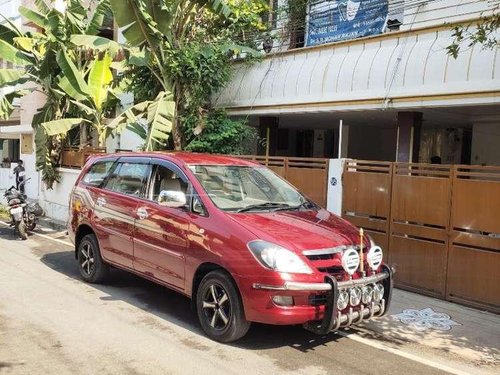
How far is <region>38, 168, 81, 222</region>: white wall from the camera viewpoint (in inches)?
568

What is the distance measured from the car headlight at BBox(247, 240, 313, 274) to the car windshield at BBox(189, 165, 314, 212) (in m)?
0.79

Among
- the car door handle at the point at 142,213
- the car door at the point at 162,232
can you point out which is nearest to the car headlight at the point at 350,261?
the car door at the point at 162,232

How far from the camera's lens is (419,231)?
780 centimetres

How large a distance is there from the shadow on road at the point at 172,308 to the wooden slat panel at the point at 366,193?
3.17 metres

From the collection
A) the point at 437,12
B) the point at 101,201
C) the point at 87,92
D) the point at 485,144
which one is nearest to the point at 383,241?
the point at 101,201

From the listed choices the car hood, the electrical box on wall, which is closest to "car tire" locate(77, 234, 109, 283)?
the car hood

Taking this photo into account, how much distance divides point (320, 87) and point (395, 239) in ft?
13.7

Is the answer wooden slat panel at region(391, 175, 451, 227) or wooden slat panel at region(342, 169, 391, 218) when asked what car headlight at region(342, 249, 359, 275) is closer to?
wooden slat panel at region(391, 175, 451, 227)

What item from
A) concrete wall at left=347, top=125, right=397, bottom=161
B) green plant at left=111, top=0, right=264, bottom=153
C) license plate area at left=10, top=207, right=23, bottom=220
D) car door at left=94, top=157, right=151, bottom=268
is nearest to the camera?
car door at left=94, top=157, right=151, bottom=268

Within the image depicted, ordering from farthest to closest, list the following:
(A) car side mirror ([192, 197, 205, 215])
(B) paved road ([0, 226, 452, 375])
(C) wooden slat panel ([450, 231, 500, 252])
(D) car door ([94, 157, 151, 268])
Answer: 1. (C) wooden slat panel ([450, 231, 500, 252])
2. (D) car door ([94, 157, 151, 268])
3. (A) car side mirror ([192, 197, 205, 215])
4. (B) paved road ([0, 226, 452, 375])

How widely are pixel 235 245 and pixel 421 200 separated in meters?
3.79

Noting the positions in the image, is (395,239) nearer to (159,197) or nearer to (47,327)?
(159,197)

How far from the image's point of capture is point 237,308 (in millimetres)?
5062

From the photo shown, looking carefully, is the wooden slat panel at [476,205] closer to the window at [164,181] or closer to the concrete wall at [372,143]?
the window at [164,181]
